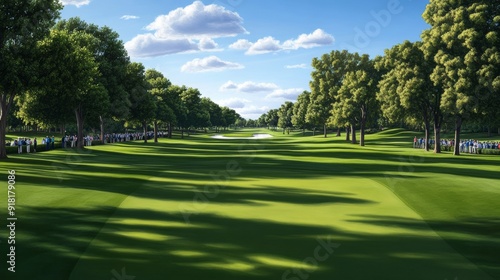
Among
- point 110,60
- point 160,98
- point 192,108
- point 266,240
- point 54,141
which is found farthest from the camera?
point 192,108

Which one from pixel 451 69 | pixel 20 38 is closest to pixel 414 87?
pixel 451 69

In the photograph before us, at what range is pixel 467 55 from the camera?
46.7 meters

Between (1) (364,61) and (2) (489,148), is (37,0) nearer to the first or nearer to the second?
(2) (489,148)

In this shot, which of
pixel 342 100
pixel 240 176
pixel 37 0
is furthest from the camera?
pixel 342 100

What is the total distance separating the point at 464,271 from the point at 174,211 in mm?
10486

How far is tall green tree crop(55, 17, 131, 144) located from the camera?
67.3 m

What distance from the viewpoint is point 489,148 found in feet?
194

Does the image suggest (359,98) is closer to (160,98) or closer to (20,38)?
(160,98)

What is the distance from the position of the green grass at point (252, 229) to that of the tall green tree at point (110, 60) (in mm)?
43455

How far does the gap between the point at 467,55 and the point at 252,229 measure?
136 feet

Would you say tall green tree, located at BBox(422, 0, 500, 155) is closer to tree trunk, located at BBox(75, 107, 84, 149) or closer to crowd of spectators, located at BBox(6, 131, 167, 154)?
crowd of spectators, located at BBox(6, 131, 167, 154)

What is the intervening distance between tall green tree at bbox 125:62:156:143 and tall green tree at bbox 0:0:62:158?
37623 millimetres

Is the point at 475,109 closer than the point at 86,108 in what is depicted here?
Yes

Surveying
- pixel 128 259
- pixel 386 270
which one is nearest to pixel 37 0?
pixel 128 259
